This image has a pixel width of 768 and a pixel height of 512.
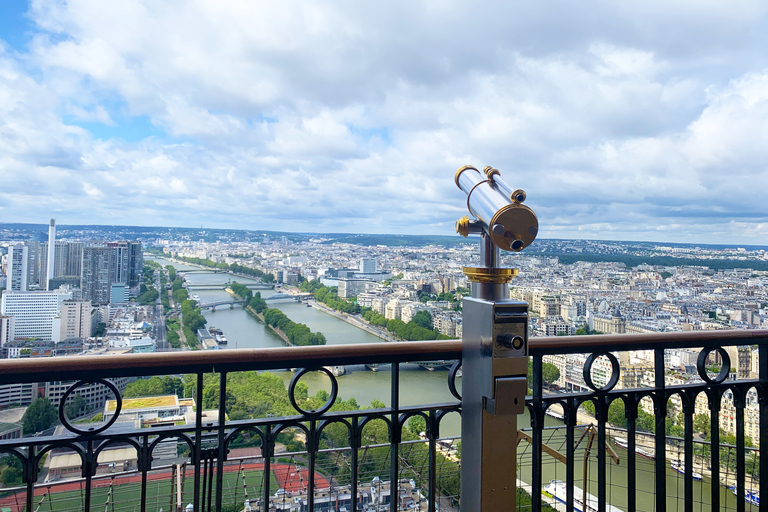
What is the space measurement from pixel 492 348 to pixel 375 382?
0.59m

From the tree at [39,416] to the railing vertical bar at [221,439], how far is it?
36cm

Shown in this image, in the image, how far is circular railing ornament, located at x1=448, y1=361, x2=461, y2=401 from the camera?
1.17 m

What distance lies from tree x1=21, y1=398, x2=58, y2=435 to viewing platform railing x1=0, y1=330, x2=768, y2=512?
28 millimetres

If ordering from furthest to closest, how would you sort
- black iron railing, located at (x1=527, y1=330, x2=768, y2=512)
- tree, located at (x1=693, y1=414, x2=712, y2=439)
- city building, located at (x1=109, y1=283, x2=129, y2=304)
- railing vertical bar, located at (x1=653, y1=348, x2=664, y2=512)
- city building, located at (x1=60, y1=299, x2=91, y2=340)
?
city building, located at (x1=109, y1=283, x2=129, y2=304)
city building, located at (x1=60, y1=299, x2=91, y2=340)
tree, located at (x1=693, y1=414, x2=712, y2=439)
railing vertical bar, located at (x1=653, y1=348, x2=664, y2=512)
black iron railing, located at (x1=527, y1=330, x2=768, y2=512)

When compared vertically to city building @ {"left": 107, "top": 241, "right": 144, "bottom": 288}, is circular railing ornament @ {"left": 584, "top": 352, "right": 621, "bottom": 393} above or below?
below

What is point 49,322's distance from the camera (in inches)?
151

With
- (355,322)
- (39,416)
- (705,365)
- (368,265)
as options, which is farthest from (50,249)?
(705,365)

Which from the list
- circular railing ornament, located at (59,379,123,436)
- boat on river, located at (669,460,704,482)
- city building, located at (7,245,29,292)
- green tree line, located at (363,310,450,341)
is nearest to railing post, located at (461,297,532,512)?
circular railing ornament, located at (59,379,123,436)

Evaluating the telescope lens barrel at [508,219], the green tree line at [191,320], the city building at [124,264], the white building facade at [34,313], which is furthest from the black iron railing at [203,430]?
the city building at [124,264]

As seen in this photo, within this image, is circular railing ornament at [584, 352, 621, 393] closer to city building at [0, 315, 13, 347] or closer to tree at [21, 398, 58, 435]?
tree at [21, 398, 58, 435]

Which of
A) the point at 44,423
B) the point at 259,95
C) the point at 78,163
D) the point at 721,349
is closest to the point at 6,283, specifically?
the point at 78,163

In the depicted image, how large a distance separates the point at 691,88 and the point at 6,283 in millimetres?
7111

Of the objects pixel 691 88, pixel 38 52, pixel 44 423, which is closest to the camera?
pixel 44 423

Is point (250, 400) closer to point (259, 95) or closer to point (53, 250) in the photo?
point (53, 250)
